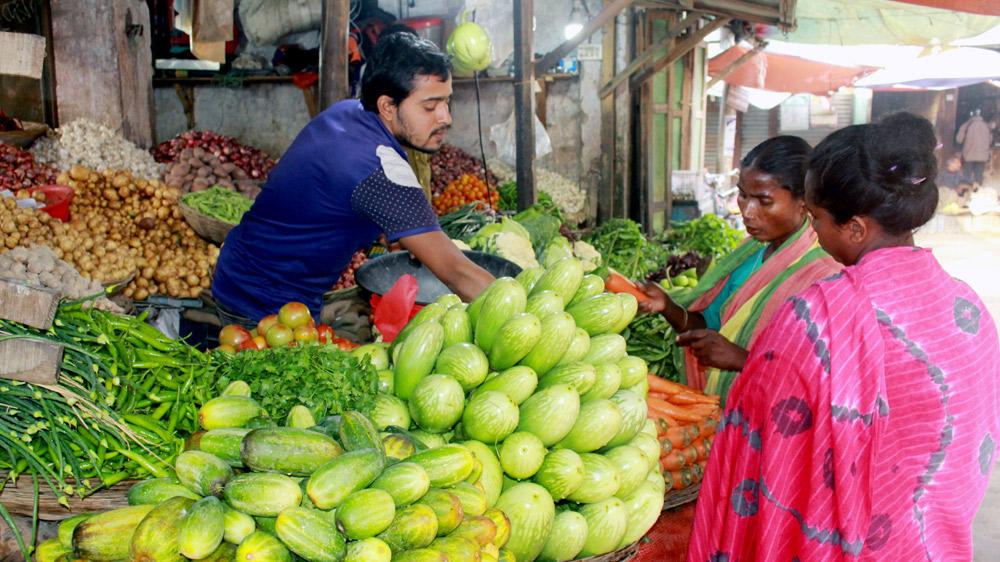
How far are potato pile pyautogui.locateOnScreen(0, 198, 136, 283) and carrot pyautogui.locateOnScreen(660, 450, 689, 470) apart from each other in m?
3.29

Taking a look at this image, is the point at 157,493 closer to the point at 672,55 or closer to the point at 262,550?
the point at 262,550

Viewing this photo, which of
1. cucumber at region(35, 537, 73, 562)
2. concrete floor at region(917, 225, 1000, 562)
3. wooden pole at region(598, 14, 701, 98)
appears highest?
wooden pole at region(598, 14, 701, 98)

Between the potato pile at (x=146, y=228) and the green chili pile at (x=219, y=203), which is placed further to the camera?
the green chili pile at (x=219, y=203)

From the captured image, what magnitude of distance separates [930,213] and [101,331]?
2131 mm

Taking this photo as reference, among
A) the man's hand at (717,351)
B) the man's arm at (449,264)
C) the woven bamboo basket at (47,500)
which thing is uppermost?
the man's arm at (449,264)

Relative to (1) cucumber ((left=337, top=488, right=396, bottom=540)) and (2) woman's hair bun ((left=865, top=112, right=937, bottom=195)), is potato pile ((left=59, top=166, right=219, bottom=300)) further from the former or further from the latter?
(2) woman's hair bun ((left=865, top=112, right=937, bottom=195))

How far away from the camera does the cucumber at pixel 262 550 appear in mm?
1240

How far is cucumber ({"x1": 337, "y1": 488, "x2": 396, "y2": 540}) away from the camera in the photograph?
1.26 meters

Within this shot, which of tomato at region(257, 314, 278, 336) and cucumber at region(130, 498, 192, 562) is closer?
cucumber at region(130, 498, 192, 562)

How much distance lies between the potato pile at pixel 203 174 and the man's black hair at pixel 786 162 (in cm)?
435

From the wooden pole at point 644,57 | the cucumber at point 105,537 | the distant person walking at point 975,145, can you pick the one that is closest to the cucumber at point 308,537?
the cucumber at point 105,537

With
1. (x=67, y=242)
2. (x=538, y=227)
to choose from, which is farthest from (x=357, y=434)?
(x=538, y=227)

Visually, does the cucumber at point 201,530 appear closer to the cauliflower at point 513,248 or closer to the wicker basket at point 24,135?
the cauliflower at point 513,248

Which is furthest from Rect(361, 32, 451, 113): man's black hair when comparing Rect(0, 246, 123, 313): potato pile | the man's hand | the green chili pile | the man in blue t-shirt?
the green chili pile
